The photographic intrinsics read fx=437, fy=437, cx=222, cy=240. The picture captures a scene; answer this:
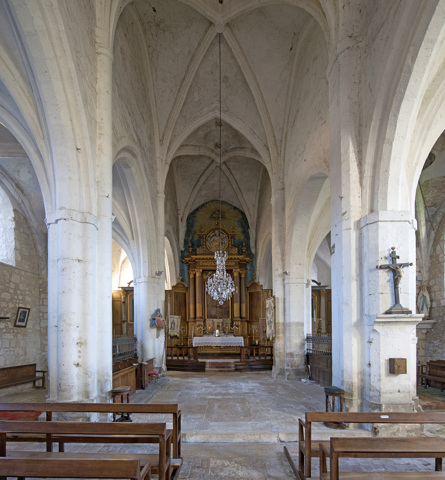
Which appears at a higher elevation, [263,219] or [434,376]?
[263,219]

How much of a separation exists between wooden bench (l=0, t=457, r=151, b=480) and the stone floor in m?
2.38

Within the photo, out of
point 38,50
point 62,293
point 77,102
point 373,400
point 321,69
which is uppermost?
point 321,69

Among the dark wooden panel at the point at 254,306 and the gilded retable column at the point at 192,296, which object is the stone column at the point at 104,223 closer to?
the gilded retable column at the point at 192,296

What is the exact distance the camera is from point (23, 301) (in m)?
13.2

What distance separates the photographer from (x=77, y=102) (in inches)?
296

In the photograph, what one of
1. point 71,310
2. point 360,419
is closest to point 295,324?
point 71,310

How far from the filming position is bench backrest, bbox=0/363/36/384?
1145cm

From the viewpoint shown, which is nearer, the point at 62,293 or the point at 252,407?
the point at 62,293

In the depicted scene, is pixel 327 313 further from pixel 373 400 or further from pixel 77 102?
pixel 77 102

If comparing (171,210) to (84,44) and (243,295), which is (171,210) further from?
(84,44)

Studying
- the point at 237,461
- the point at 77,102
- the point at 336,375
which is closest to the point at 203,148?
the point at 77,102

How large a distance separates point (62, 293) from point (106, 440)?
128 inches

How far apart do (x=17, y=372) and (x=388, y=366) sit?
9.77m

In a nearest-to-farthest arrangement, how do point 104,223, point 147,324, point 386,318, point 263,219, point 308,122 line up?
point 386,318, point 104,223, point 308,122, point 147,324, point 263,219
